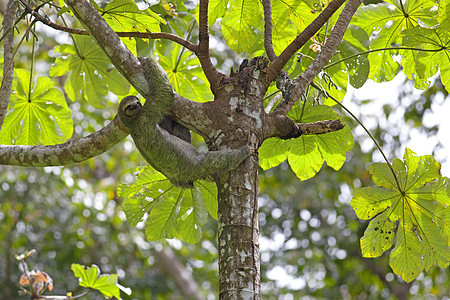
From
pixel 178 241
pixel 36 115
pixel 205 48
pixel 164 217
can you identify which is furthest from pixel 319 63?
pixel 178 241

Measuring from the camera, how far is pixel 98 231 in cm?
855

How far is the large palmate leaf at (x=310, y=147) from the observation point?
3.19 meters

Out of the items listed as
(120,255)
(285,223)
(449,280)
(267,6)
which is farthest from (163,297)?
(267,6)

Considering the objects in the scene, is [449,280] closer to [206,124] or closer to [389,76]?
[389,76]

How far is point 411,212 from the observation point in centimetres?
295

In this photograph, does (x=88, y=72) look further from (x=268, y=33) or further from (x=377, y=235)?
(x=377, y=235)

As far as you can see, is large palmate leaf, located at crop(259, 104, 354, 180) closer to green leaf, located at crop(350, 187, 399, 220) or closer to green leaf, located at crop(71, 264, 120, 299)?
green leaf, located at crop(350, 187, 399, 220)

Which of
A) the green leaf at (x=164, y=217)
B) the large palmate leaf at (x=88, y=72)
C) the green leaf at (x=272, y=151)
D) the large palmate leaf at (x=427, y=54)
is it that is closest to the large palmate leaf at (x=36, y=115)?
the large palmate leaf at (x=88, y=72)

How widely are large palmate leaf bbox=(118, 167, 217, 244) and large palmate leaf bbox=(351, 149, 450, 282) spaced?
106 centimetres

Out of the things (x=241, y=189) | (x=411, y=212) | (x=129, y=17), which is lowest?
(x=241, y=189)

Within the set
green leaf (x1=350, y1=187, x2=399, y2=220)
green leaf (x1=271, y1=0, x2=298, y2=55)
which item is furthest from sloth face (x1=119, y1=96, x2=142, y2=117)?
green leaf (x1=350, y1=187, x2=399, y2=220)

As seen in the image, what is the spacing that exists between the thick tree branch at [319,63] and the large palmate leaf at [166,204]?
3.24ft

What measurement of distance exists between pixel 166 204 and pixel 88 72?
121 cm

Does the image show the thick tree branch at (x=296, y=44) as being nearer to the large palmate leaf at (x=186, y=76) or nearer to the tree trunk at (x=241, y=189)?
the tree trunk at (x=241, y=189)
